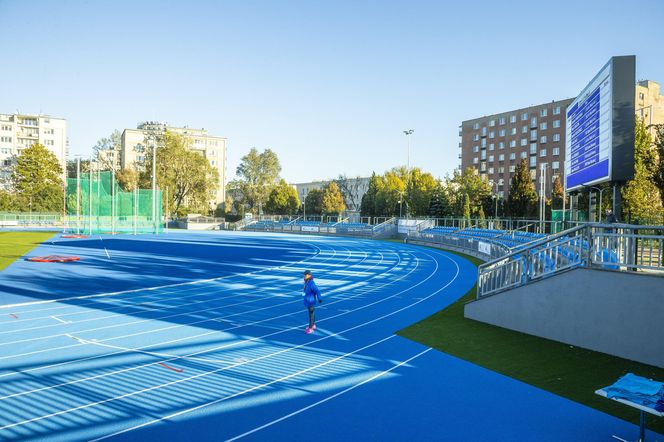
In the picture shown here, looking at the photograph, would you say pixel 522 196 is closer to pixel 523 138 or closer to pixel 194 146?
pixel 523 138

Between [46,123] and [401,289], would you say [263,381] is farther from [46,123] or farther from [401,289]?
[46,123]

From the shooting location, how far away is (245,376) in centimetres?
816

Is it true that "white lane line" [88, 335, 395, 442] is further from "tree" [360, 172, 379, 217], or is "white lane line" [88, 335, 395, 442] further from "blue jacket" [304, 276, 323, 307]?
"tree" [360, 172, 379, 217]

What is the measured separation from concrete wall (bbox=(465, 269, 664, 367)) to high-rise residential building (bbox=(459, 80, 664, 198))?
2729 inches

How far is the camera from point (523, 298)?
A: 1087 cm

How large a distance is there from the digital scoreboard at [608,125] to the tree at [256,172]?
81611 millimetres

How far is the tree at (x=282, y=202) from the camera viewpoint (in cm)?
8569

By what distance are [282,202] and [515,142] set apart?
4593cm

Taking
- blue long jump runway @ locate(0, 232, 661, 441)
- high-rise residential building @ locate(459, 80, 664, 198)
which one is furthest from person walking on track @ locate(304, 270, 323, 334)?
high-rise residential building @ locate(459, 80, 664, 198)

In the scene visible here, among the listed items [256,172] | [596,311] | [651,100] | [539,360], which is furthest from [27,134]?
[651,100]

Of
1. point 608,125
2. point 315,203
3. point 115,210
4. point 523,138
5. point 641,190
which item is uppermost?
point 523,138

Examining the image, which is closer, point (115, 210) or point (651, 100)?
point (115, 210)

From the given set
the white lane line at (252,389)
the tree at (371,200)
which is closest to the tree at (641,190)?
the white lane line at (252,389)

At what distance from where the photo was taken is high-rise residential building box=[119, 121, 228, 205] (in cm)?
10738
